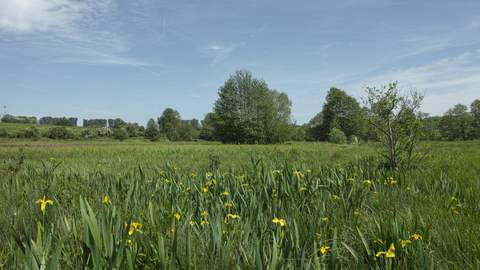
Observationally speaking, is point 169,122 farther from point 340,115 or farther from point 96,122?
point 96,122

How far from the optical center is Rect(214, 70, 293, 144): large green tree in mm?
35244

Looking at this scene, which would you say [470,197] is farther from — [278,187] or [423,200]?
[278,187]

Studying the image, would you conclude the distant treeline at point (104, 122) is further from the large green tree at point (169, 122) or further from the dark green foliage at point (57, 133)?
the dark green foliage at point (57, 133)

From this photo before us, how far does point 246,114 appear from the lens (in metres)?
34.7

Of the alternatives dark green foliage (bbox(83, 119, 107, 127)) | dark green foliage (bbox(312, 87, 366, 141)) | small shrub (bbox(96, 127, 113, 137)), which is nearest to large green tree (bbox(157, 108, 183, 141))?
small shrub (bbox(96, 127, 113, 137))

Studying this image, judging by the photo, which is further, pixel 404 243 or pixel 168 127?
pixel 168 127

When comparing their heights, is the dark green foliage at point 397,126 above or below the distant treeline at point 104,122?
below

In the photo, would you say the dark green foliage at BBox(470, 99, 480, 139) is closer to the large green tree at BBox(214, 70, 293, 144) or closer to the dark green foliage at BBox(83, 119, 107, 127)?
the large green tree at BBox(214, 70, 293, 144)

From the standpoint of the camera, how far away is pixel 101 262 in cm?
135

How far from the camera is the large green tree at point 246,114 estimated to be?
35.2 metres

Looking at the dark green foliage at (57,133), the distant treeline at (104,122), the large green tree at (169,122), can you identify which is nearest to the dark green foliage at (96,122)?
the distant treeline at (104,122)

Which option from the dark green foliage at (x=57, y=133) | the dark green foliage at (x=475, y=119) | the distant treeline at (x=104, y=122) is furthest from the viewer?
the distant treeline at (x=104, y=122)

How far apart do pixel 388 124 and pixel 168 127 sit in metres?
84.8

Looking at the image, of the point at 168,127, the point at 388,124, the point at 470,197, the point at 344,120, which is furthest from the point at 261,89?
the point at 168,127
